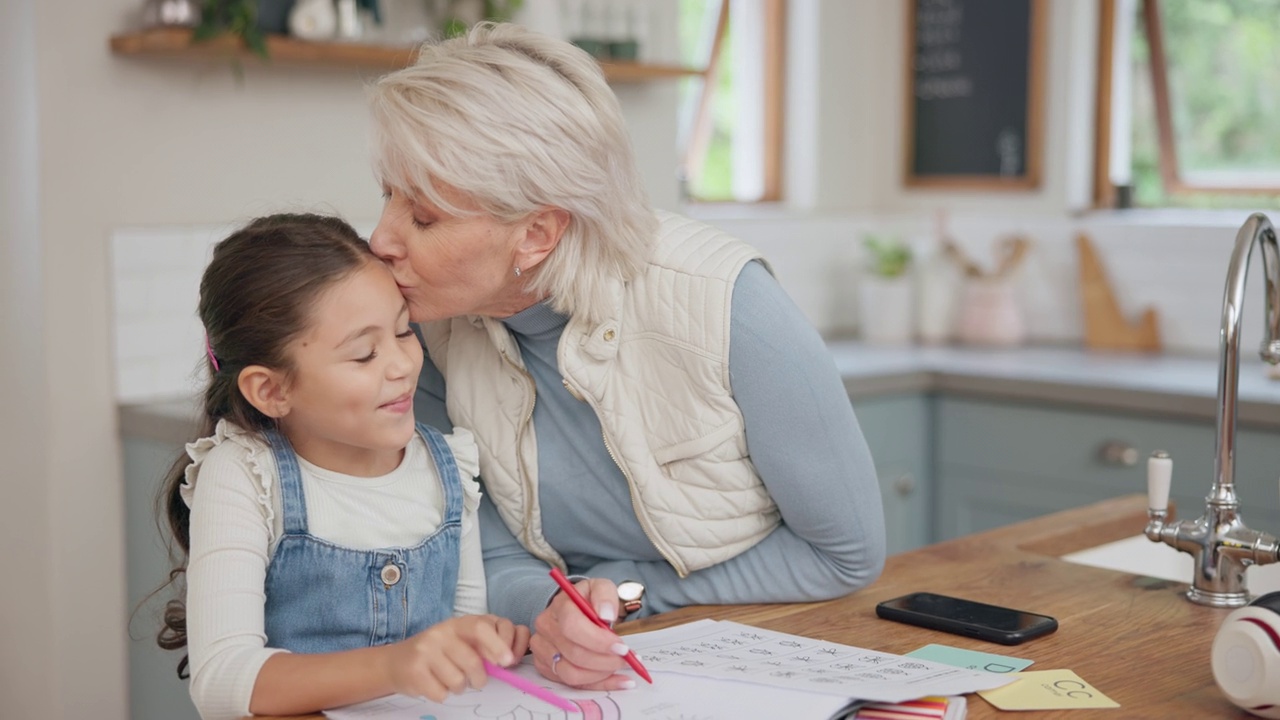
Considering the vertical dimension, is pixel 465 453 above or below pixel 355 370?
below

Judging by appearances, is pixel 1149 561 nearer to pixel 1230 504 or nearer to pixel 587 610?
pixel 1230 504

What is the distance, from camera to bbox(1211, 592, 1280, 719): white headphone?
1.27 meters

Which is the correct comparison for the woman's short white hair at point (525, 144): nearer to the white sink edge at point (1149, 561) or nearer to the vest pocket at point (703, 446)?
the vest pocket at point (703, 446)

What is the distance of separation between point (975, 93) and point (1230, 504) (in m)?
2.94

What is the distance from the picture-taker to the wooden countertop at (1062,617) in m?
1.38

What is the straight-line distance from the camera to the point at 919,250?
14.4 feet

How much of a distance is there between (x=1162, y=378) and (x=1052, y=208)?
3.29 ft

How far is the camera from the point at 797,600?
5.71 ft

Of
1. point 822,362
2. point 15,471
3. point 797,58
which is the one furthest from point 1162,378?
point 15,471

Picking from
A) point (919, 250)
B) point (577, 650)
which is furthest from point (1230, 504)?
point (919, 250)

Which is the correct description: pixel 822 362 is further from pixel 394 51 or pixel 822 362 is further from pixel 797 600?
pixel 394 51

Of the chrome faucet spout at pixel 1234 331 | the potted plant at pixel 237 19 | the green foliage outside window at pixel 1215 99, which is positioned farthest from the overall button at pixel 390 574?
the green foliage outside window at pixel 1215 99

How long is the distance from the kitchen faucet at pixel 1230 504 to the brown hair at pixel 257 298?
0.99m

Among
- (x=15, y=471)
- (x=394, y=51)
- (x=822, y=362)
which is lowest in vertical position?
(x=15, y=471)
